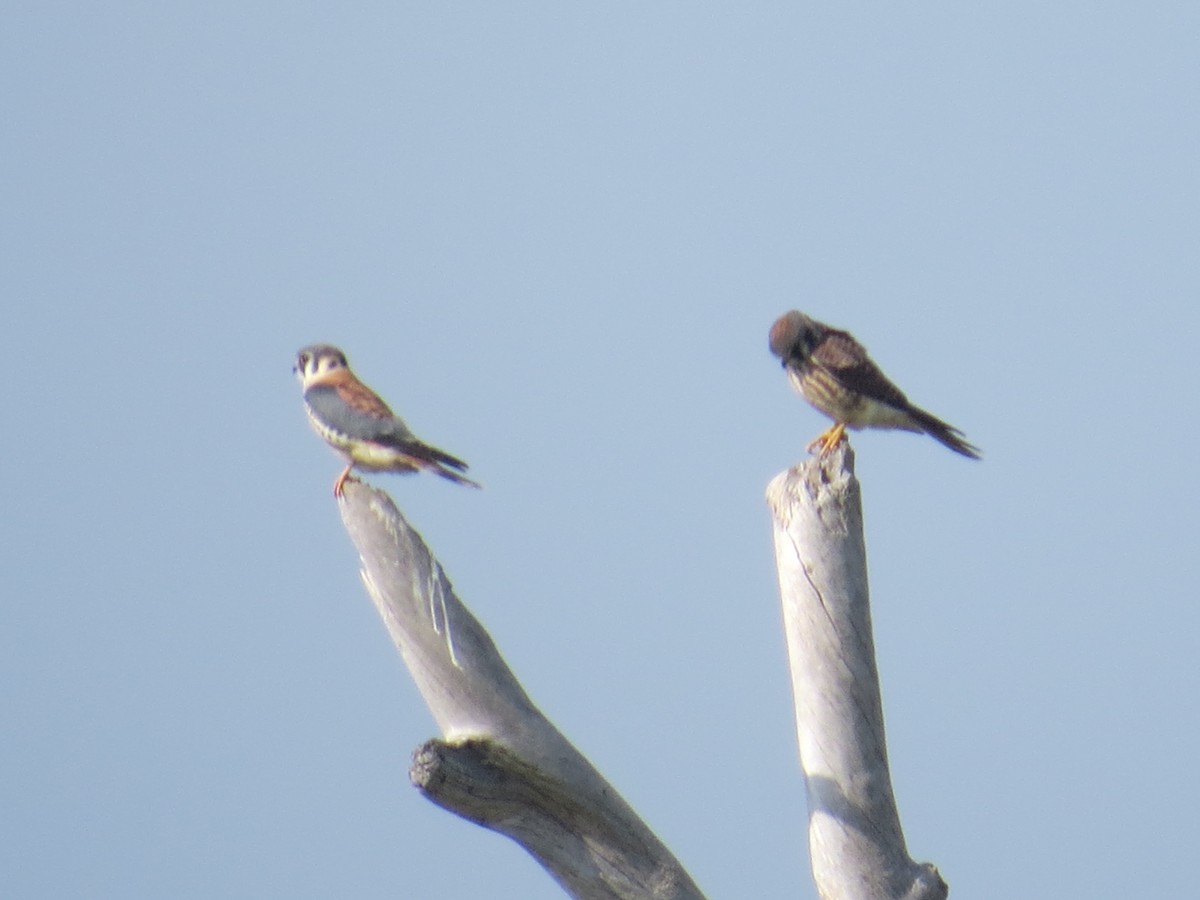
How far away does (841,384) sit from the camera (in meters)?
6.20

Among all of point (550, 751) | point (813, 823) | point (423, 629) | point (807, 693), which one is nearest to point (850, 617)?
point (807, 693)

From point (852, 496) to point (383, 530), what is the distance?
52.2 inches

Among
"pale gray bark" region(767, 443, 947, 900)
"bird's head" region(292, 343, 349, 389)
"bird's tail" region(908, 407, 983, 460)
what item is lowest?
"pale gray bark" region(767, 443, 947, 900)

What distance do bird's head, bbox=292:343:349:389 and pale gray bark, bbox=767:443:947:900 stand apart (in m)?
3.47

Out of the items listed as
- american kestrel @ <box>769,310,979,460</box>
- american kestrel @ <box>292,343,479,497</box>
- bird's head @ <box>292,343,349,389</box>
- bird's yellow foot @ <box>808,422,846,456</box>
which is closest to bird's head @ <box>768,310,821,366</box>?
american kestrel @ <box>769,310,979,460</box>

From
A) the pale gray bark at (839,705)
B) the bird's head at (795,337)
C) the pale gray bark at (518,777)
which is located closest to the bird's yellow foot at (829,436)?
the bird's head at (795,337)

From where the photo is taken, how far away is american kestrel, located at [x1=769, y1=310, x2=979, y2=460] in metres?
6.18

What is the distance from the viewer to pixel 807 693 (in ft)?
13.5

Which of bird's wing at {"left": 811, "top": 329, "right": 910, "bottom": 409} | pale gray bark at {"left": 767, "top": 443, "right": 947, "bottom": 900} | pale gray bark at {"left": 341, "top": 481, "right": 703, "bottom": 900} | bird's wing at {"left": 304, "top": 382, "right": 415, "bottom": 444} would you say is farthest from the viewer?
bird's wing at {"left": 304, "top": 382, "right": 415, "bottom": 444}

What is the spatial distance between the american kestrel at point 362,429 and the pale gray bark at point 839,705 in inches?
87.3

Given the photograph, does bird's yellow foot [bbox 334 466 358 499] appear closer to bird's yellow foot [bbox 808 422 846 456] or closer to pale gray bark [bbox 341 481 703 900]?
pale gray bark [bbox 341 481 703 900]

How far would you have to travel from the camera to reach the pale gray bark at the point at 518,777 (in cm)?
388

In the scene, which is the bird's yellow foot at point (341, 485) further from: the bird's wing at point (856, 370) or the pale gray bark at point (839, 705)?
the bird's wing at point (856, 370)

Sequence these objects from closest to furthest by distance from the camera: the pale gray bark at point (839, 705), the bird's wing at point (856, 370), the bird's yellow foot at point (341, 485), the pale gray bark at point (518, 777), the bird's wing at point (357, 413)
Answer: the pale gray bark at point (518, 777) < the pale gray bark at point (839, 705) < the bird's yellow foot at point (341, 485) < the bird's wing at point (856, 370) < the bird's wing at point (357, 413)
